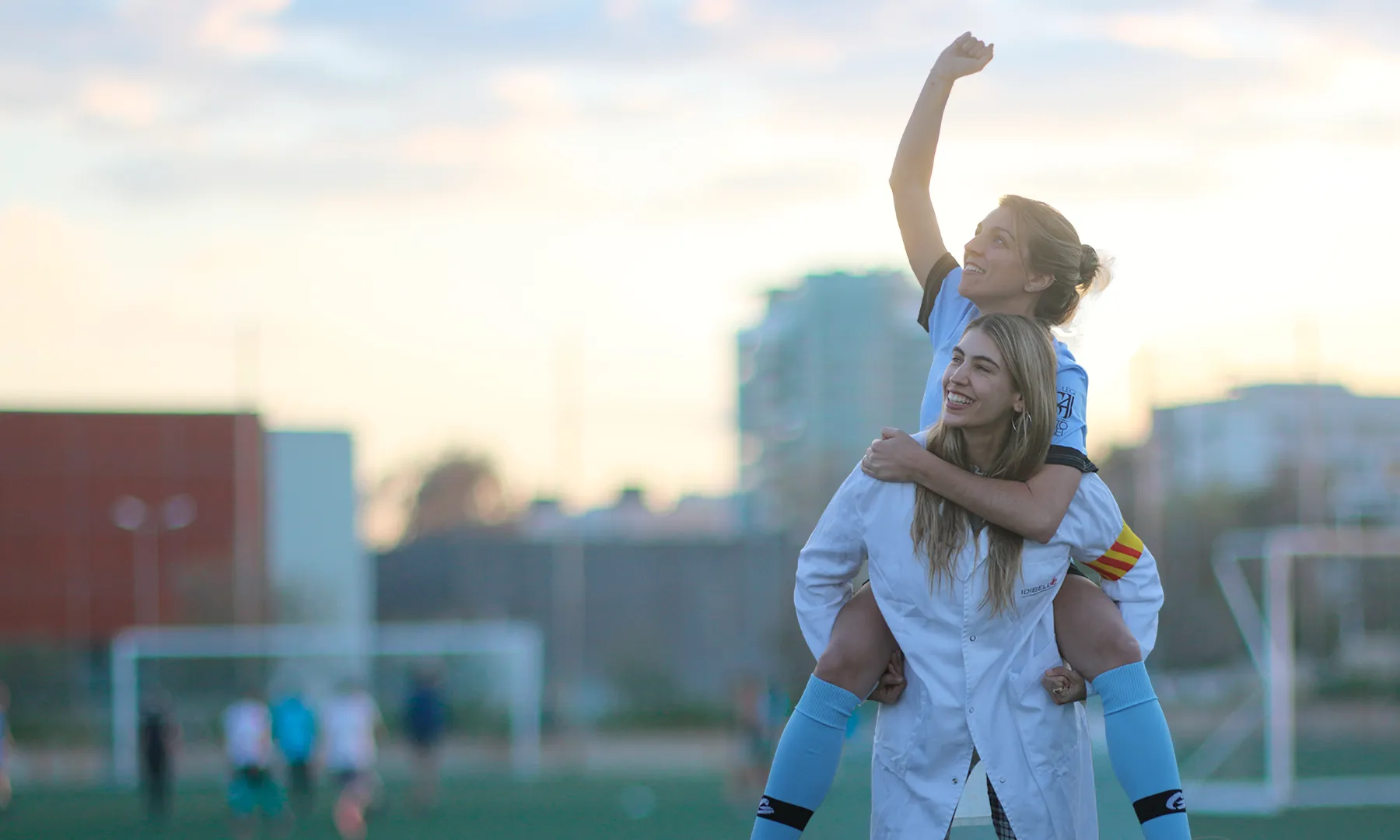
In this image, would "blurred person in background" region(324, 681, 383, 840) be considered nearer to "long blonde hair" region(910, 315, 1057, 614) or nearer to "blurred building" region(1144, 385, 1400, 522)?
"blurred building" region(1144, 385, 1400, 522)

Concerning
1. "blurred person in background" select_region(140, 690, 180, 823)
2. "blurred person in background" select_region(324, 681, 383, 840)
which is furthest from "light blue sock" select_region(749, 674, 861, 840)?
"blurred person in background" select_region(140, 690, 180, 823)

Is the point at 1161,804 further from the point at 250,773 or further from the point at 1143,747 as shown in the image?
the point at 250,773

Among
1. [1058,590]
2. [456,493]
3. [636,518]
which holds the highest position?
[1058,590]

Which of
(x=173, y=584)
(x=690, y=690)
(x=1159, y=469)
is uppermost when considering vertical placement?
(x=1159, y=469)

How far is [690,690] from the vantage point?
107 ft

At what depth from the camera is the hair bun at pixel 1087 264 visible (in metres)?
3.51

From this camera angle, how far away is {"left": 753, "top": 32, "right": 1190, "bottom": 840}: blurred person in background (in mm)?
3150

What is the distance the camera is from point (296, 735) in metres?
16.4

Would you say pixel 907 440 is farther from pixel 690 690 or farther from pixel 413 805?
pixel 690 690

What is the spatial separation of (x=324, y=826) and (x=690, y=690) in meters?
17.0

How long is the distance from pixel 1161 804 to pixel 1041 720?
0.94 feet

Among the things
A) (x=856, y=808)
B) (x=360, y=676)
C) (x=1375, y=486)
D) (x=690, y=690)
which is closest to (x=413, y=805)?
(x=360, y=676)

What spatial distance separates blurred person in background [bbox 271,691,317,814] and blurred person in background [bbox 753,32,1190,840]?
45.8 ft

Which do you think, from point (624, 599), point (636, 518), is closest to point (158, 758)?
point (624, 599)
